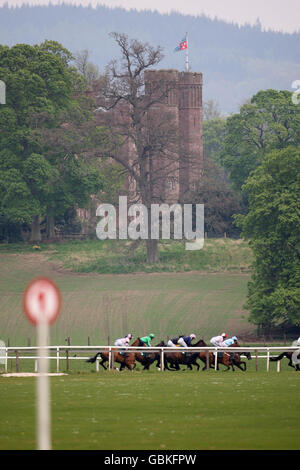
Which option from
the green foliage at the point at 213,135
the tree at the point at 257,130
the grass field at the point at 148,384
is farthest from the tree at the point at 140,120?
the green foliage at the point at 213,135

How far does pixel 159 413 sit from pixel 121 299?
44657 millimetres

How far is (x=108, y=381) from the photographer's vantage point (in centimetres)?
2628

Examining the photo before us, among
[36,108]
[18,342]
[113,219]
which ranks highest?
[36,108]

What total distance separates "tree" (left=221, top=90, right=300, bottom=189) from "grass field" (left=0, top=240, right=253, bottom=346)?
1299cm

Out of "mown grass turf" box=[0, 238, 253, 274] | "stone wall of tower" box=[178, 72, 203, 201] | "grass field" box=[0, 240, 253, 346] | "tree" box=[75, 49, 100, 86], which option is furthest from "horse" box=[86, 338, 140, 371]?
"tree" box=[75, 49, 100, 86]

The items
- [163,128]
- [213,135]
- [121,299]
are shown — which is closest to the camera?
[121,299]

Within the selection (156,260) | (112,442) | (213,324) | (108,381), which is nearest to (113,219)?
(156,260)

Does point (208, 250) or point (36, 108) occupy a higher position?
point (36, 108)

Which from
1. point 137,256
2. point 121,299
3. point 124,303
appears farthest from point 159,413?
point 137,256

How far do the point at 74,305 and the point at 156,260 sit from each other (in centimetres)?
1348

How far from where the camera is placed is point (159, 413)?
19109 mm

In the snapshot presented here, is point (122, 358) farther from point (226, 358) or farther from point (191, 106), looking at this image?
point (191, 106)
